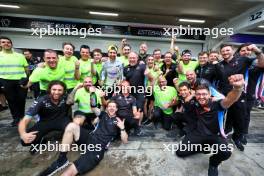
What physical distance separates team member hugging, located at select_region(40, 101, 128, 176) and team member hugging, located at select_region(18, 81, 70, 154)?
0.43m

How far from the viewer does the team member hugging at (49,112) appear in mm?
2637

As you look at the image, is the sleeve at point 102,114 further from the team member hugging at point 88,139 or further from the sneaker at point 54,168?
the sneaker at point 54,168

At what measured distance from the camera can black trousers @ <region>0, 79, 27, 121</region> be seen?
3.43 meters


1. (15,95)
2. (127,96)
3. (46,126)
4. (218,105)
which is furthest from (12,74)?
(218,105)

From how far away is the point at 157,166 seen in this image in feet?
8.20

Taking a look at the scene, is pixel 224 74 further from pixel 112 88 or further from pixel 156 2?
pixel 156 2

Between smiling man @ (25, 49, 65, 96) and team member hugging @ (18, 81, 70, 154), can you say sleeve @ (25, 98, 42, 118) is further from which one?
smiling man @ (25, 49, 65, 96)

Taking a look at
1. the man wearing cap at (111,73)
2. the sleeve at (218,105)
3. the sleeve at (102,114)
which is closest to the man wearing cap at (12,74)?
the man wearing cap at (111,73)

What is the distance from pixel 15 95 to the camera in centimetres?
354

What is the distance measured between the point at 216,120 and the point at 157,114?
155 cm

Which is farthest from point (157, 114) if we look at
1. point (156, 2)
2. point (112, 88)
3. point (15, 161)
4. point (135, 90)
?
point (156, 2)

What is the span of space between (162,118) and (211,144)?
1486mm

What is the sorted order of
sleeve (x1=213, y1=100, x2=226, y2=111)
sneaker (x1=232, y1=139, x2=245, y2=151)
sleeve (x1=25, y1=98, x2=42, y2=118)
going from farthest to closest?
sneaker (x1=232, y1=139, x2=245, y2=151) → sleeve (x1=25, y1=98, x2=42, y2=118) → sleeve (x1=213, y1=100, x2=226, y2=111)

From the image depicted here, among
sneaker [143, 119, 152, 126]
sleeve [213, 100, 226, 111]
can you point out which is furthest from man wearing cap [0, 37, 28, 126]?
sleeve [213, 100, 226, 111]
